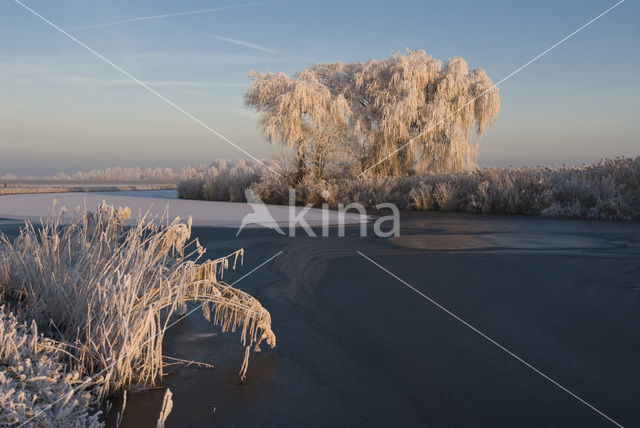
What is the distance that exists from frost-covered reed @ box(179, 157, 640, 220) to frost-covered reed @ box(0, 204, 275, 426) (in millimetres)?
9482

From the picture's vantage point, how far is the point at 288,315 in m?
3.56

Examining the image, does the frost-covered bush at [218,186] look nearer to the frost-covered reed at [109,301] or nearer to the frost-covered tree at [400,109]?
the frost-covered tree at [400,109]

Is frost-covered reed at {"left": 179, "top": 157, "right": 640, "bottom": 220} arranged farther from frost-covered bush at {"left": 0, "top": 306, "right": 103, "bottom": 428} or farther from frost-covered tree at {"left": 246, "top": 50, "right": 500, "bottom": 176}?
frost-covered bush at {"left": 0, "top": 306, "right": 103, "bottom": 428}

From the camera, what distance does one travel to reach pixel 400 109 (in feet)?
63.9

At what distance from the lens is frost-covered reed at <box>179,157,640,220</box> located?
10.4 m

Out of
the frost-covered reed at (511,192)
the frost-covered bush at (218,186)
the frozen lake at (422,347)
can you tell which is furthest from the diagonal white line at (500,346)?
the frost-covered bush at (218,186)

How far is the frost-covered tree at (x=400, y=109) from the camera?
61.8ft

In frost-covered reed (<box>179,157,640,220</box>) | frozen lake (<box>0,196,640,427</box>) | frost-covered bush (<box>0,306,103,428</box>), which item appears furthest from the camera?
frost-covered reed (<box>179,157,640,220</box>)

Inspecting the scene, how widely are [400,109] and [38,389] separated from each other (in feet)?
61.5

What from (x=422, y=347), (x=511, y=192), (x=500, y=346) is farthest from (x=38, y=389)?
(x=511, y=192)

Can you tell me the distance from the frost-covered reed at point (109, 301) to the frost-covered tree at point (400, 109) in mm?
15838

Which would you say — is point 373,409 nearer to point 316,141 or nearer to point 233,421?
point 233,421

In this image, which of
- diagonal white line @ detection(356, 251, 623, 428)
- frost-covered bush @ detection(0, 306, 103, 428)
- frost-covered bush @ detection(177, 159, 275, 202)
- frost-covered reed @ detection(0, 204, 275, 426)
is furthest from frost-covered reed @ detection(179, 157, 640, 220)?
frost-covered bush @ detection(0, 306, 103, 428)

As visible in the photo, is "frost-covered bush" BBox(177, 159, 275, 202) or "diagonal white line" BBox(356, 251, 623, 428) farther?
"frost-covered bush" BBox(177, 159, 275, 202)
